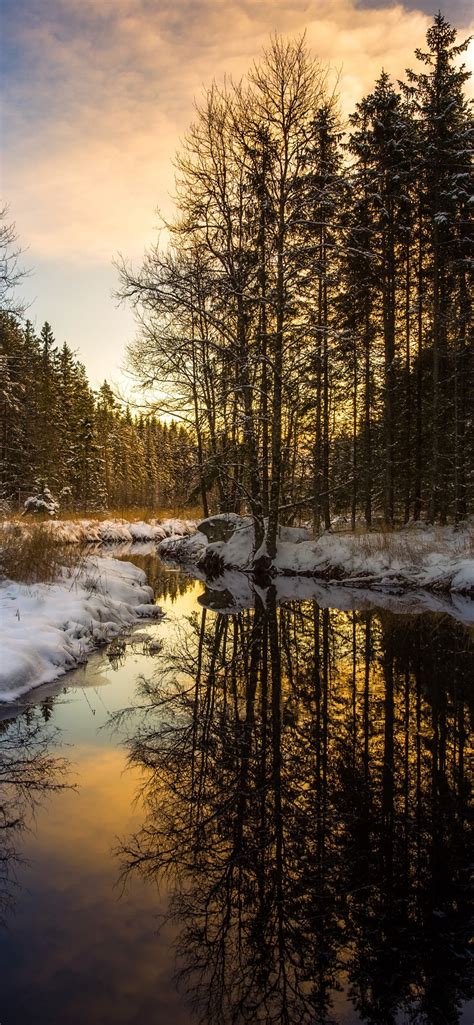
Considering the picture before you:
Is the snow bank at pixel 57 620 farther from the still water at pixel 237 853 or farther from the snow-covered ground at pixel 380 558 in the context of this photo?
the snow-covered ground at pixel 380 558

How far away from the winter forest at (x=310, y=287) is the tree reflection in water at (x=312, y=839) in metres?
8.70

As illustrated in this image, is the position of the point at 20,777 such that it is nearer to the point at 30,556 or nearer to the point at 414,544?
the point at 30,556

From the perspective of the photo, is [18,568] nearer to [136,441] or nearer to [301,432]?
[301,432]

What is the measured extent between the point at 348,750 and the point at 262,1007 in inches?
106

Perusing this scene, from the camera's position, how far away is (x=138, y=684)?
6930 mm

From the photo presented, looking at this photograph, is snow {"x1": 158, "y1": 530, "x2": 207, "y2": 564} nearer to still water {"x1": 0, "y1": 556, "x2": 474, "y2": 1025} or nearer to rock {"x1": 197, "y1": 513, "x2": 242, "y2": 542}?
rock {"x1": 197, "y1": 513, "x2": 242, "y2": 542}

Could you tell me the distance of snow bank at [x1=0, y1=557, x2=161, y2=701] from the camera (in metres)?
6.66

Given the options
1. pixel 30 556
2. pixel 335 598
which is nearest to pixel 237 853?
pixel 30 556

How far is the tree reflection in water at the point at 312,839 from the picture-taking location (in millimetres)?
2521

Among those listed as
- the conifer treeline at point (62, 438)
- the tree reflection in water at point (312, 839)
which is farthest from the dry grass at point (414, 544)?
the tree reflection in water at point (312, 839)

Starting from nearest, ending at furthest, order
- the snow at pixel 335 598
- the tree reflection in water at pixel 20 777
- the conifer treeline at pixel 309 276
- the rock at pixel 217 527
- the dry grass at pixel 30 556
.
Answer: the tree reflection in water at pixel 20 777, the dry grass at pixel 30 556, the snow at pixel 335 598, the conifer treeline at pixel 309 276, the rock at pixel 217 527

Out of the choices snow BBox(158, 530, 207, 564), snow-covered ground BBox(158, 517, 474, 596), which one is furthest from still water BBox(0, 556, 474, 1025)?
snow BBox(158, 530, 207, 564)

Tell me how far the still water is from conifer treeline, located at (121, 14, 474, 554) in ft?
30.1

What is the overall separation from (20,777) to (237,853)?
203 cm
